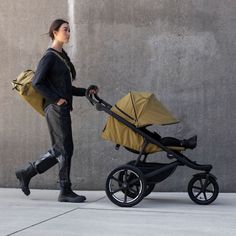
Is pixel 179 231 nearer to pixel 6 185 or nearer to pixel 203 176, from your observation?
pixel 203 176

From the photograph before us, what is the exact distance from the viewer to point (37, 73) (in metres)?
5.53

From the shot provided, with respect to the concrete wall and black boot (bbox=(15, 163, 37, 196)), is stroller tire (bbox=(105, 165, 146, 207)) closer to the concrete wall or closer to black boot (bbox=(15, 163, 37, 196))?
black boot (bbox=(15, 163, 37, 196))

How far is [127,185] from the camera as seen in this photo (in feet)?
17.8

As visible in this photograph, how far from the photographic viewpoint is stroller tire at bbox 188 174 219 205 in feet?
18.2

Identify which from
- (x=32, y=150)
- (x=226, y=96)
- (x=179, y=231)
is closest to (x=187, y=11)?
(x=226, y=96)

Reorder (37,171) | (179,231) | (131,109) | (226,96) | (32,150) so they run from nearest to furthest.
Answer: (179,231) < (131,109) < (37,171) < (226,96) < (32,150)

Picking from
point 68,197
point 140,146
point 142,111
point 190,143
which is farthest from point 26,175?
point 190,143

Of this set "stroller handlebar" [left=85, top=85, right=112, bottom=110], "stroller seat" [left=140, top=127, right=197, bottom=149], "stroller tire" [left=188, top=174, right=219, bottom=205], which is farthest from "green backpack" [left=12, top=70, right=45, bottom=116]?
"stroller tire" [left=188, top=174, right=219, bottom=205]

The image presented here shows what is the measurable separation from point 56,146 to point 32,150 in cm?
117

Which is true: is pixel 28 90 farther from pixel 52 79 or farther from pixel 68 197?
pixel 68 197

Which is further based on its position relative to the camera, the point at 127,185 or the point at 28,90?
the point at 28,90

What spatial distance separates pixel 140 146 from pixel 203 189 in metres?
0.80

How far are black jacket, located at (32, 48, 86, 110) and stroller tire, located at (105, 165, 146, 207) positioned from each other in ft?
3.08

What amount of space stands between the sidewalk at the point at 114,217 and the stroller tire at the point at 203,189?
8 cm
